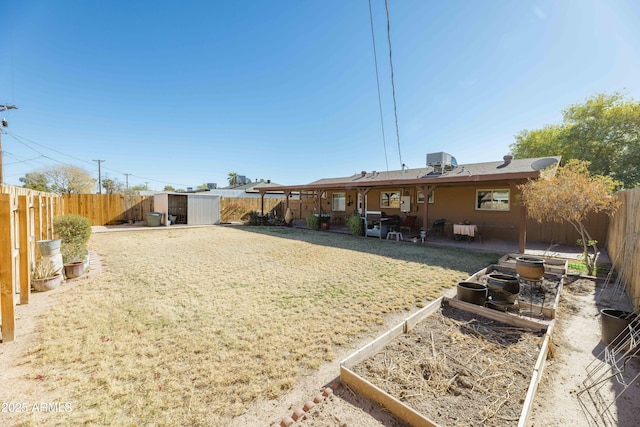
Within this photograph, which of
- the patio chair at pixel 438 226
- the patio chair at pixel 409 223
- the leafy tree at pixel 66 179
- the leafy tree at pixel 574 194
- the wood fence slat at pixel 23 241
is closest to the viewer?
the wood fence slat at pixel 23 241

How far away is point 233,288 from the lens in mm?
4441

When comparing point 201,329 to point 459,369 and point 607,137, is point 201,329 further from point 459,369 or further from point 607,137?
point 607,137

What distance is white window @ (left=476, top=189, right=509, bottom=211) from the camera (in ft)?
32.3

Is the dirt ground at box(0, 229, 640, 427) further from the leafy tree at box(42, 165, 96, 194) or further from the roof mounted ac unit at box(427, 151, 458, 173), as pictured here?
the leafy tree at box(42, 165, 96, 194)

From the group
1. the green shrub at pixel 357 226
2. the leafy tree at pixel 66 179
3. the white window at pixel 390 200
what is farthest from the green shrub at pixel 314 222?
the leafy tree at pixel 66 179

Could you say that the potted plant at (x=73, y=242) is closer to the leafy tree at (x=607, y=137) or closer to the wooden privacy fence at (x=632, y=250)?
the wooden privacy fence at (x=632, y=250)

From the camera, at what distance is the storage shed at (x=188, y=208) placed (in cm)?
1517

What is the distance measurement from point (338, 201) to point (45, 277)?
1364cm

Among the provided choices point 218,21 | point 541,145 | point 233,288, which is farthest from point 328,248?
point 541,145

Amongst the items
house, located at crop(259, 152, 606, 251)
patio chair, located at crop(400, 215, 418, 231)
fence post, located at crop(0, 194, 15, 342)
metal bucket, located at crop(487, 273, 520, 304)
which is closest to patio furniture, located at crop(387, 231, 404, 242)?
house, located at crop(259, 152, 606, 251)

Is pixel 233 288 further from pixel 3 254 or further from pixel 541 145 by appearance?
pixel 541 145

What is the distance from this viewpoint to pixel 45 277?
13.8ft

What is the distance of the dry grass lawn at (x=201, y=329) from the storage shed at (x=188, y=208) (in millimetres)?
9669

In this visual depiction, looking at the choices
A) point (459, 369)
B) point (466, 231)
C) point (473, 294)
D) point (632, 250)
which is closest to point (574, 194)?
point (632, 250)
